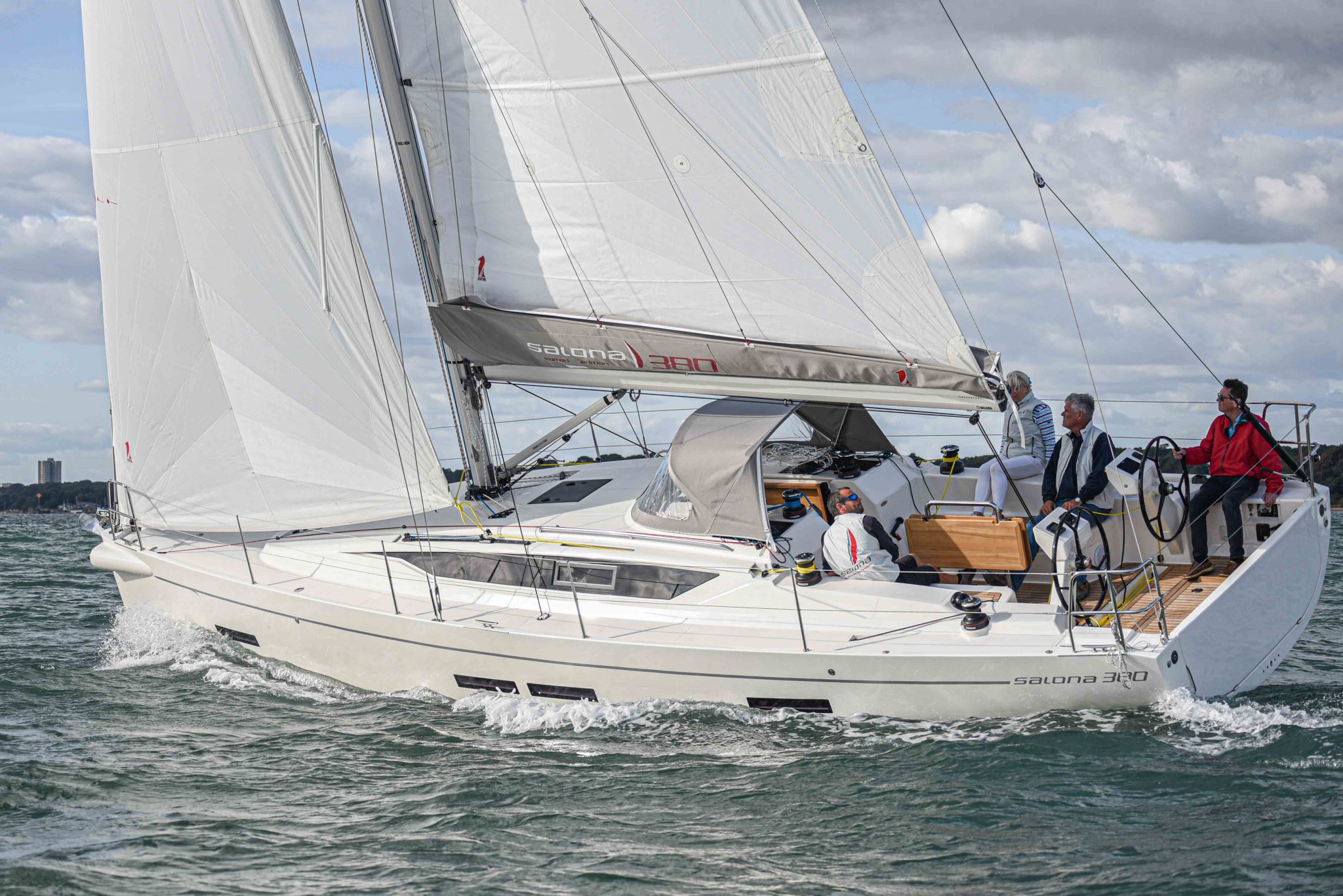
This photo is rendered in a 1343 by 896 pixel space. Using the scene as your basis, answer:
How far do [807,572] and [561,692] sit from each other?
5.95ft

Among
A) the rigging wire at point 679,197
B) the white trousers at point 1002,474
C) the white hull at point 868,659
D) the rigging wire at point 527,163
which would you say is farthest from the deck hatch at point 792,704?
the rigging wire at point 527,163

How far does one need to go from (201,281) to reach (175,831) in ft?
15.3

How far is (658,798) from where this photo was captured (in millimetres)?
6059

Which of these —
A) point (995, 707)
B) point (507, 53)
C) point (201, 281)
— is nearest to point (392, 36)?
point (507, 53)

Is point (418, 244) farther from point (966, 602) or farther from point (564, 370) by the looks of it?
point (966, 602)

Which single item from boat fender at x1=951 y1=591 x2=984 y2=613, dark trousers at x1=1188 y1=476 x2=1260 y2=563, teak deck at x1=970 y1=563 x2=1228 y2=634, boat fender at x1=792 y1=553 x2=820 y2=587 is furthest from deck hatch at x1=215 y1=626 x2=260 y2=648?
dark trousers at x1=1188 y1=476 x2=1260 y2=563

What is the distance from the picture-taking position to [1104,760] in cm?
605

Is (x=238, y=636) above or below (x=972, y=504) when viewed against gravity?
below

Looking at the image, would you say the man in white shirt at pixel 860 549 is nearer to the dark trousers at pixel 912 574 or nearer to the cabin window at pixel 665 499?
the dark trousers at pixel 912 574

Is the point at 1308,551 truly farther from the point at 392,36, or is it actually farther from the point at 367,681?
the point at 392,36

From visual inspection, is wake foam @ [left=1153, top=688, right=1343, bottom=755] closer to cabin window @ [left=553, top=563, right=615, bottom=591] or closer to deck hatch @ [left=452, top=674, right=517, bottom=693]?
cabin window @ [left=553, top=563, right=615, bottom=591]

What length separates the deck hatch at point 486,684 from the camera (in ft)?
25.3

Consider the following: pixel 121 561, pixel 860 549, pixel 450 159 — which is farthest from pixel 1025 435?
pixel 121 561

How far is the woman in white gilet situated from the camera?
8.95 meters
